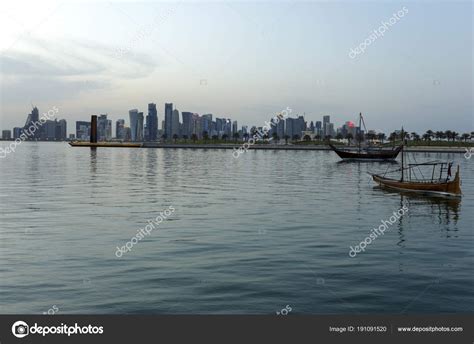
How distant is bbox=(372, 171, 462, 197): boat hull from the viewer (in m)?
54.5

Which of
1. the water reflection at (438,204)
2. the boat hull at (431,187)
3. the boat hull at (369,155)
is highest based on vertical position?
the boat hull at (369,155)

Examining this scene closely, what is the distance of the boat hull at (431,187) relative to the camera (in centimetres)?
5453

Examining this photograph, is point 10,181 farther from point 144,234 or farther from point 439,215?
point 439,215

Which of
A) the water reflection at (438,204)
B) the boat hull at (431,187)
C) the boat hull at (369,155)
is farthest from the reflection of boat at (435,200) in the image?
the boat hull at (369,155)

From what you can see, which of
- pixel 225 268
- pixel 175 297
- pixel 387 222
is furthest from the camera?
pixel 387 222

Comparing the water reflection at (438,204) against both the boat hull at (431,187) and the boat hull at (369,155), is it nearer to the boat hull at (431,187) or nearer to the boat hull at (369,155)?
the boat hull at (431,187)

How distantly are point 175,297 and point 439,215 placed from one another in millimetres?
30756

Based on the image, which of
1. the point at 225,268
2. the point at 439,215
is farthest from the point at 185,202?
the point at 225,268

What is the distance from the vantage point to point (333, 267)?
2280 centimetres

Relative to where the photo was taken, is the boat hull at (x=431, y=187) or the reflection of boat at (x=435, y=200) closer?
the reflection of boat at (x=435, y=200)

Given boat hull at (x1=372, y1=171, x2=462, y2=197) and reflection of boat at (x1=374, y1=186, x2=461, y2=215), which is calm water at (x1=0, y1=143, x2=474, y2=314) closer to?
reflection of boat at (x1=374, y1=186, x2=461, y2=215)

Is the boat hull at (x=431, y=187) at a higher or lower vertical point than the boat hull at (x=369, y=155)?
lower

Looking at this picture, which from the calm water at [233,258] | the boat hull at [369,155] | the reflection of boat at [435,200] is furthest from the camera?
the boat hull at [369,155]

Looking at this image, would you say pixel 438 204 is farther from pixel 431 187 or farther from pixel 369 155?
pixel 369 155
